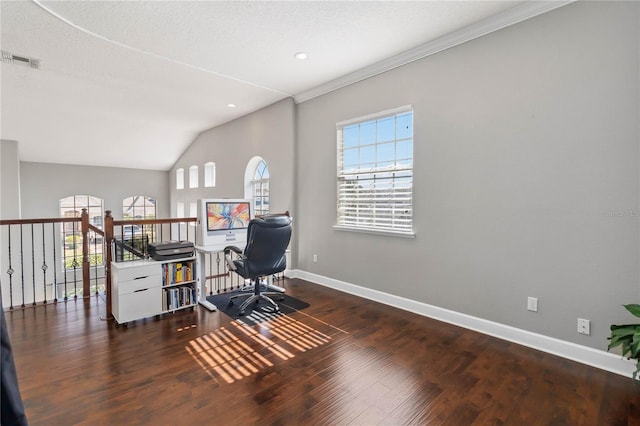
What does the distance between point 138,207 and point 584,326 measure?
10.3 metres

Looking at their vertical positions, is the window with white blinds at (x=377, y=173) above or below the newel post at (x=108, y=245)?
above

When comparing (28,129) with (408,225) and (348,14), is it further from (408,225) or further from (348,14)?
(408,225)

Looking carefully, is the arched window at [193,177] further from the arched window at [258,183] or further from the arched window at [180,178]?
the arched window at [258,183]

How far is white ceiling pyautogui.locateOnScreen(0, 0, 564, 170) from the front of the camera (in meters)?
2.61

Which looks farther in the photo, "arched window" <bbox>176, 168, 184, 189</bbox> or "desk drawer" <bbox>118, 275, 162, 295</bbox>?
"arched window" <bbox>176, 168, 184, 189</bbox>

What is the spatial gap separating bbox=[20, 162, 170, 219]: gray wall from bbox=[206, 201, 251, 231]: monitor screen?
6.81m

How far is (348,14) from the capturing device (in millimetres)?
2664

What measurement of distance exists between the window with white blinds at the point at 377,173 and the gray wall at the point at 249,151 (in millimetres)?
1074

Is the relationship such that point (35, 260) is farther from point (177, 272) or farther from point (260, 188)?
point (177, 272)

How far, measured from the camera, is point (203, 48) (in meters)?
3.27

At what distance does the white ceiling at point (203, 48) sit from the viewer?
2607 mm

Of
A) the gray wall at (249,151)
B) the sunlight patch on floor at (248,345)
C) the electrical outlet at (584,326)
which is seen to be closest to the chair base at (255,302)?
the sunlight patch on floor at (248,345)

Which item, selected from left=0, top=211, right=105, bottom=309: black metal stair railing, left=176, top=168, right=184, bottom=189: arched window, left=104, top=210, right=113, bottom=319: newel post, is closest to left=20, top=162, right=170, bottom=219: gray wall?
left=0, top=211, right=105, bottom=309: black metal stair railing

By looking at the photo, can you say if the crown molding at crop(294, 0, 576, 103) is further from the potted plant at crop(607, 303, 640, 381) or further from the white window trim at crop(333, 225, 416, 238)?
the potted plant at crop(607, 303, 640, 381)
